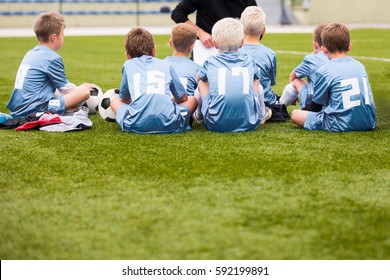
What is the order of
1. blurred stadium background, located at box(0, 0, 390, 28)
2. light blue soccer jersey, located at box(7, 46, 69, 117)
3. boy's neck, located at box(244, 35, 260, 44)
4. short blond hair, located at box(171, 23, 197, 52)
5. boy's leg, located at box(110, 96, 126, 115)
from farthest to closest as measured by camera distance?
blurred stadium background, located at box(0, 0, 390, 28)
boy's neck, located at box(244, 35, 260, 44)
short blond hair, located at box(171, 23, 197, 52)
light blue soccer jersey, located at box(7, 46, 69, 117)
boy's leg, located at box(110, 96, 126, 115)

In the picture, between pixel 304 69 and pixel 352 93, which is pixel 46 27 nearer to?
pixel 304 69

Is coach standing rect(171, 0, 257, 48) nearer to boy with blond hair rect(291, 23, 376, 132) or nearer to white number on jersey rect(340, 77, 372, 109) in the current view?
boy with blond hair rect(291, 23, 376, 132)

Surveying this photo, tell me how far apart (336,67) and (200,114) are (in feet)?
3.99

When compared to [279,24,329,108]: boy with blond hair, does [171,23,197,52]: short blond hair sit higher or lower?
higher

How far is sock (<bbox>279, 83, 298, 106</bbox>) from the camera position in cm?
655

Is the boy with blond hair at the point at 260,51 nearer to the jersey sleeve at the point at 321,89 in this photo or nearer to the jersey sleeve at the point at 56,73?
the jersey sleeve at the point at 321,89

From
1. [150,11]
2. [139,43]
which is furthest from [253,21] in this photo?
[150,11]

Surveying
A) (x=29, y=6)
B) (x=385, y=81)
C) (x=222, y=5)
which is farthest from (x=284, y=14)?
(x=222, y=5)

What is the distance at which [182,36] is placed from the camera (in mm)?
6078

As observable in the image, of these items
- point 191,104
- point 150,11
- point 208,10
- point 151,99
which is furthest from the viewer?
point 150,11

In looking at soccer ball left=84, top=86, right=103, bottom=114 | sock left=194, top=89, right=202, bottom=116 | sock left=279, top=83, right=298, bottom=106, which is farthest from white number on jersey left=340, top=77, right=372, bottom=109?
soccer ball left=84, top=86, right=103, bottom=114

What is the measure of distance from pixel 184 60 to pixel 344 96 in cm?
148

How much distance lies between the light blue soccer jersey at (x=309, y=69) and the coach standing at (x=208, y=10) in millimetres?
1476
